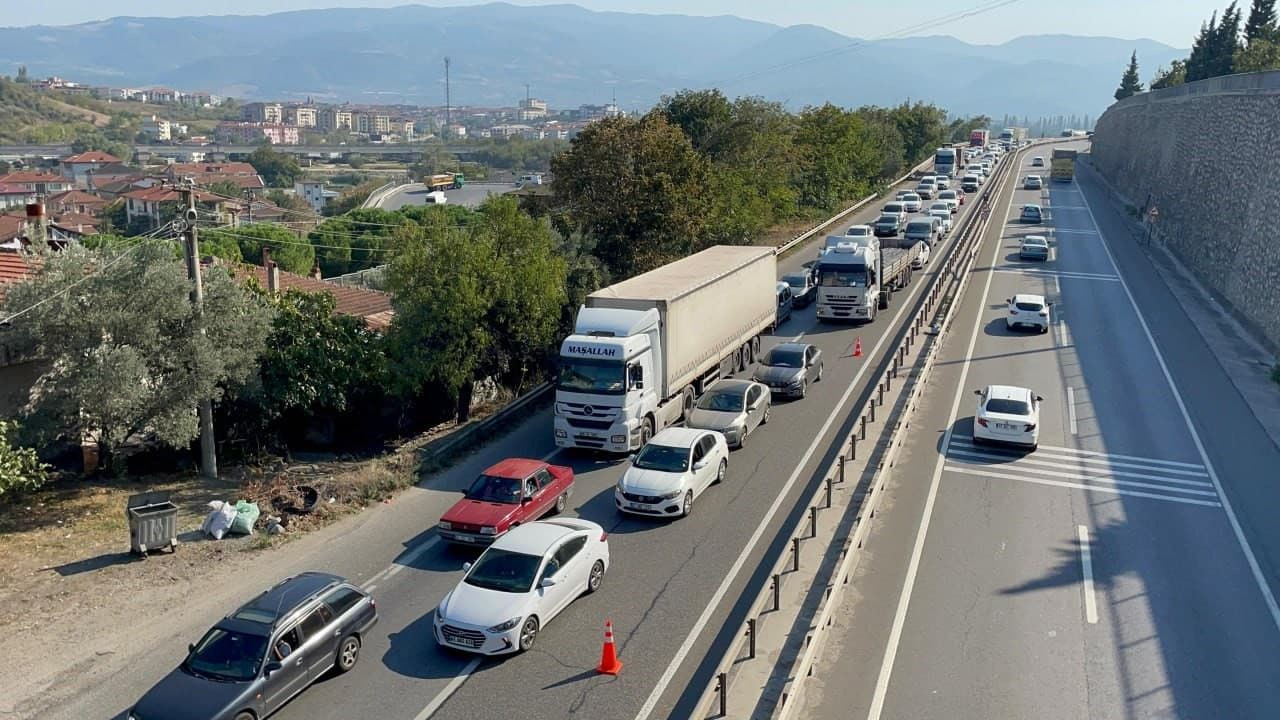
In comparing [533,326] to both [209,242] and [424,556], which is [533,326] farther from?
[209,242]

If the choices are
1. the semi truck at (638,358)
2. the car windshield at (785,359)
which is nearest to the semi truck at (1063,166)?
the car windshield at (785,359)

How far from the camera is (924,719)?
40.7 feet

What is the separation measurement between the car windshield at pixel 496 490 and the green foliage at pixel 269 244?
69333mm

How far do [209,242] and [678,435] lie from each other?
69006 mm

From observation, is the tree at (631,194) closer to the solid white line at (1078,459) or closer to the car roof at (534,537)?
the solid white line at (1078,459)

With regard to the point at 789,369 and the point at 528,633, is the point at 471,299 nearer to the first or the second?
the point at 789,369

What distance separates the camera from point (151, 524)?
17.6 meters

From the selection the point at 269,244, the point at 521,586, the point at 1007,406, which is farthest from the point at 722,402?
the point at 269,244

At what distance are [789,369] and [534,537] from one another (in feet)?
45.3

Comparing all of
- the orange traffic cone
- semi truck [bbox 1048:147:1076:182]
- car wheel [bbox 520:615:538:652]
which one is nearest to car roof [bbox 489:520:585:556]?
car wheel [bbox 520:615:538:652]

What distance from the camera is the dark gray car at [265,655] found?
12133 millimetres

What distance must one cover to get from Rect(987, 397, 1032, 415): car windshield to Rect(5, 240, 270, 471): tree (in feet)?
59.4

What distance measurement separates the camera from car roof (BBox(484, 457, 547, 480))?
18.7m

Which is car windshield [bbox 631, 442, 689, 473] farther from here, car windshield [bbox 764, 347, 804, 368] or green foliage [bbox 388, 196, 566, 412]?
car windshield [bbox 764, 347, 804, 368]
